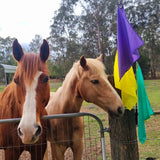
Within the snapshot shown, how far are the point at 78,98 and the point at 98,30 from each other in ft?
78.2

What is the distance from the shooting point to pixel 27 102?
1567mm

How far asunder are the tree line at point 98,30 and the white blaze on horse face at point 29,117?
21.7 m

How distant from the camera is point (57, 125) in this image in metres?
2.61

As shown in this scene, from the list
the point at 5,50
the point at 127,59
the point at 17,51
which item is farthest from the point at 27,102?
the point at 5,50

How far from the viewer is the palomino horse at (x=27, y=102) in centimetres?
149

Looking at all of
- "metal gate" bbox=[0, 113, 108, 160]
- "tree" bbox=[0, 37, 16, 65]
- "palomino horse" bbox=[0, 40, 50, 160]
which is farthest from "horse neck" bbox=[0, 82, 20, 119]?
"tree" bbox=[0, 37, 16, 65]

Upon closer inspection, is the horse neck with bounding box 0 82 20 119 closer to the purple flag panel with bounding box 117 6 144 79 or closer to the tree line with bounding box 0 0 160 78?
the purple flag panel with bounding box 117 6 144 79

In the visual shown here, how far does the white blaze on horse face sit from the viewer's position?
145cm

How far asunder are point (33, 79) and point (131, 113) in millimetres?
1210

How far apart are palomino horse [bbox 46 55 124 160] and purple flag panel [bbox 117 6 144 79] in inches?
15.2

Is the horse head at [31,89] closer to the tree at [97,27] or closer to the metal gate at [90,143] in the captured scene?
the metal gate at [90,143]

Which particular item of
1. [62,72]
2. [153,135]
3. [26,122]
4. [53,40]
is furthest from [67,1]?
[26,122]

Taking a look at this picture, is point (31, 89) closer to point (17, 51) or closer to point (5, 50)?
point (17, 51)

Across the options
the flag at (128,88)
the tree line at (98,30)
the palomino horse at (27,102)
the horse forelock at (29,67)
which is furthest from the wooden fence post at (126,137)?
the tree line at (98,30)
